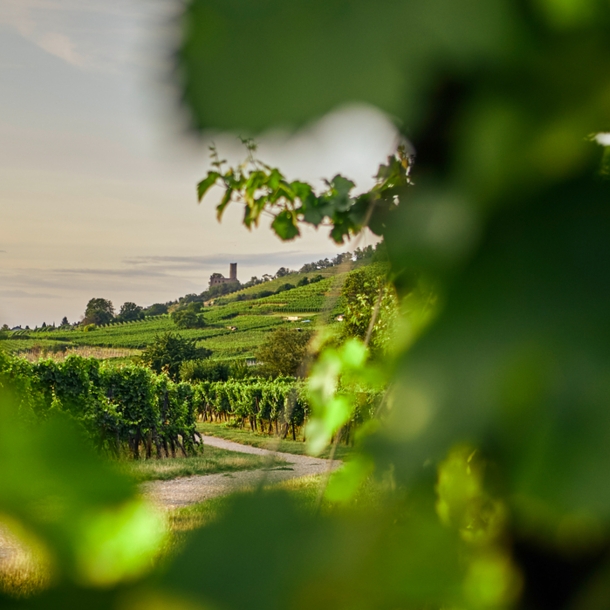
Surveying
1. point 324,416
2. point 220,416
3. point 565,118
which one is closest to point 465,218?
point 565,118

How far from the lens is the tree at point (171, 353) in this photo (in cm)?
1444

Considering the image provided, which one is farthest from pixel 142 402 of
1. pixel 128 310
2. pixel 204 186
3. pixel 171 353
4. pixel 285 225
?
pixel 204 186

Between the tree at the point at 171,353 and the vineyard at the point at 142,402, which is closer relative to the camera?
the vineyard at the point at 142,402

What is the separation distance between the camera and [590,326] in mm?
75

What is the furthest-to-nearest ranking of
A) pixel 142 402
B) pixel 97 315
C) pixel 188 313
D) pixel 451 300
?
pixel 142 402 → pixel 188 313 → pixel 97 315 → pixel 451 300

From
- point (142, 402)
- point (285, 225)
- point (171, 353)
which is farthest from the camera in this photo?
point (171, 353)

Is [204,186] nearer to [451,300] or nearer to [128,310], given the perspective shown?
[451,300]

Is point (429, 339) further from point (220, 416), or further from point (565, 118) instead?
point (220, 416)

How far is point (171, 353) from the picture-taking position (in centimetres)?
1484

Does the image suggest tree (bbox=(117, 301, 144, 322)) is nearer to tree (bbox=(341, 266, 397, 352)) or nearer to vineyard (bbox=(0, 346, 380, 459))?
tree (bbox=(341, 266, 397, 352))

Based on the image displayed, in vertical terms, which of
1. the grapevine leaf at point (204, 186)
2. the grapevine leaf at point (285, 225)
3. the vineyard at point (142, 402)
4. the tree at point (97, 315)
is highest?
the grapevine leaf at point (285, 225)

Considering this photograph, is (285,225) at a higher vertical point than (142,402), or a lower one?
higher

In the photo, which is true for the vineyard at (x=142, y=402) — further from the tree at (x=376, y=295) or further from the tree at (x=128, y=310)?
the tree at (x=128, y=310)

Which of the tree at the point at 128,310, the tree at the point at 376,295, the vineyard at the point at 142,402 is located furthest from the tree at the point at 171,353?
the tree at the point at 128,310
